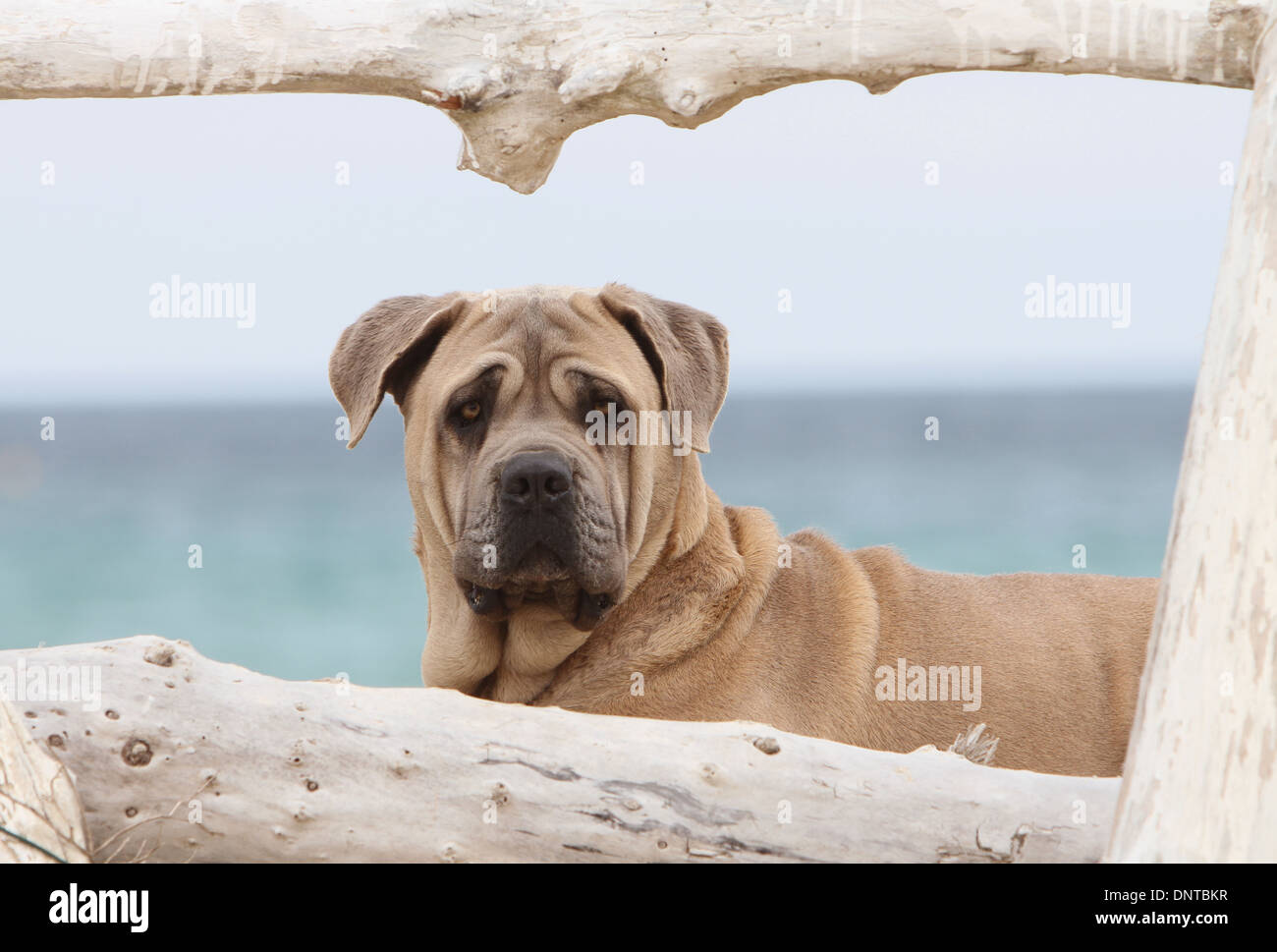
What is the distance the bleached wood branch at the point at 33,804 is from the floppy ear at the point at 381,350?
1700 mm

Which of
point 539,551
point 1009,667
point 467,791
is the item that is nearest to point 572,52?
point 539,551

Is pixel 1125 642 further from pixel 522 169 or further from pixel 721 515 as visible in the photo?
pixel 522 169

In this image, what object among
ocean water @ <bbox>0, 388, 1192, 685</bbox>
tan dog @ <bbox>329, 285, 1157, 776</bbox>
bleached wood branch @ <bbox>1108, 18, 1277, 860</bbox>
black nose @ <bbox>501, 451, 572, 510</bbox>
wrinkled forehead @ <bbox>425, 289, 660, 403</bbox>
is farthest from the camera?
ocean water @ <bbox>0, 388, 1192, 685</bbox>

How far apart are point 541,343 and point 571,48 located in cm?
108

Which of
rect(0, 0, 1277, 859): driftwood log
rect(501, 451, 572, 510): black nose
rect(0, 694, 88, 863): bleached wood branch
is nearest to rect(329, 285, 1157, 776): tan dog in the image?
rect(501, 451, 572, 510): black nose

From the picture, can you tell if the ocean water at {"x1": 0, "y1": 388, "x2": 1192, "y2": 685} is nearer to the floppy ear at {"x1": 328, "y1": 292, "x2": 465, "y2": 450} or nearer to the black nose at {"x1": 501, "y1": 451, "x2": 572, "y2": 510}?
the floppy ear at {"x1": 328, "y1": 292, "x2": 465, "y2": 450}

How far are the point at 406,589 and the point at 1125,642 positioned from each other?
20.1 meters

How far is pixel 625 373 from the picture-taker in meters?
4.23

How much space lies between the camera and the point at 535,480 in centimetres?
384

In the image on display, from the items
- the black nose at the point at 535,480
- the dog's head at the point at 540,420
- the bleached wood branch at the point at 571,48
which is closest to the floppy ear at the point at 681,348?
the dog's head at the point at 540,420

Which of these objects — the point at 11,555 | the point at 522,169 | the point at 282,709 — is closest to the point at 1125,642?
the point at 522,169

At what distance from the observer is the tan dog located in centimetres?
401

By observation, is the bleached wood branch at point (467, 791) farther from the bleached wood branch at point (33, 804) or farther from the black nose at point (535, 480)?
the black nose at point (535, 480)

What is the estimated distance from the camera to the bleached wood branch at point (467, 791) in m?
2.88
